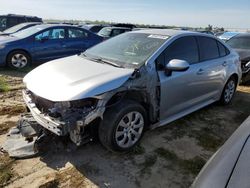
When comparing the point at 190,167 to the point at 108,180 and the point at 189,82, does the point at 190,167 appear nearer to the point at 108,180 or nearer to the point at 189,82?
the point at 108,180

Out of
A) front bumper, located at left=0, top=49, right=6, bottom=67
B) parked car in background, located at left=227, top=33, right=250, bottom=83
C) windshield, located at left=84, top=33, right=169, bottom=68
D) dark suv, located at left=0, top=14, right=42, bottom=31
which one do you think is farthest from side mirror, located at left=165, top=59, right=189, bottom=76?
dark suv, located at left=0, top=14, right=42, bottom=31

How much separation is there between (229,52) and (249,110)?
1.33 m

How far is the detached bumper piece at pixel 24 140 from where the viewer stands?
3566mm

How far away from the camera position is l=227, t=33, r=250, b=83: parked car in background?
787 cm

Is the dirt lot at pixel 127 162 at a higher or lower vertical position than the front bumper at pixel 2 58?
lower

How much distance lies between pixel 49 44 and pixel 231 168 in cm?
832

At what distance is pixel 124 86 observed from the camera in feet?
11.5

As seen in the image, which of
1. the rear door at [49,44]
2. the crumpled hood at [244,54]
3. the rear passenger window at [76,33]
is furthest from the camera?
the rear passenger window at [76,33]

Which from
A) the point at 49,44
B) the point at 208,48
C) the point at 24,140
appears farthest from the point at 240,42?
the point at 24,140

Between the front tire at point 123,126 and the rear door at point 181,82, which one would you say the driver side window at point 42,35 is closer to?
the rear door at point 181,82

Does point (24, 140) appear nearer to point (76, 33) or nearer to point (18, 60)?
point (18, 60)

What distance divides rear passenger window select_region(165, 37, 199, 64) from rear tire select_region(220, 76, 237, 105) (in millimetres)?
1456

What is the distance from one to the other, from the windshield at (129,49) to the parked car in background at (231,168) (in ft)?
6.38

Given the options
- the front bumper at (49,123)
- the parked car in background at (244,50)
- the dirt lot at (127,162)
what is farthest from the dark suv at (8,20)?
the front bumper at (49,123)
